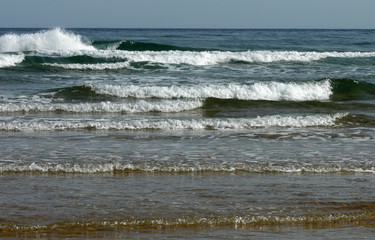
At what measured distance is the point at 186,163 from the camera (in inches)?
303

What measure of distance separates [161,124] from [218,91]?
18.6ft

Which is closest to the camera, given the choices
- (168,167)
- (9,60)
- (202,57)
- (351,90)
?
(168,167)

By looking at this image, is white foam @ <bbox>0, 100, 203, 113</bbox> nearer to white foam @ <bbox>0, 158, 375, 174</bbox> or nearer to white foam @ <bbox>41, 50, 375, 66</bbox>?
white foam @ <bbox>0, 158, 375, 174</bbox>

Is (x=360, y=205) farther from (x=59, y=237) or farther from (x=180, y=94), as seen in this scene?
(x=180, y=94)

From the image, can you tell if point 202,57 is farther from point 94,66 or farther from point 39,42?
point 39,42

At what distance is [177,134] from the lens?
32.6 feet

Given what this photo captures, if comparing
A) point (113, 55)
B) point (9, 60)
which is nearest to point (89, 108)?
point (9, 60)

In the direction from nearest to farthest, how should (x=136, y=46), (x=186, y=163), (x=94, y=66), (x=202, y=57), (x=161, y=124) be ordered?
(x=186, y=163), (x=161, y=124), (x=94, y=66), (x=202, y=57), (x=136, y=46)

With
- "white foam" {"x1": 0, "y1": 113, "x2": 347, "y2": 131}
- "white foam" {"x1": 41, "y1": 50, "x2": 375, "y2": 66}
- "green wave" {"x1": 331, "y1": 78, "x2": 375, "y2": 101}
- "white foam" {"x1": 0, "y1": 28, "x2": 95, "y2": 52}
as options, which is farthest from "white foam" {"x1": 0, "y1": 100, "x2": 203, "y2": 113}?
"white foam" {"x1": 0, "y1": 28, "x2": 95, "y2": 52}

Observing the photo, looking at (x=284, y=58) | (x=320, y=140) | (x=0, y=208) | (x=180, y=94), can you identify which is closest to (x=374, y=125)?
(x=320, y=140)

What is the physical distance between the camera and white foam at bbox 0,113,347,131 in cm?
1034

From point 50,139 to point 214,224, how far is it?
15.3ft

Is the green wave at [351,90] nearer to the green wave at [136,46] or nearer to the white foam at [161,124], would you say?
the white foam at [161,124]

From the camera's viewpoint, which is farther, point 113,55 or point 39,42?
point 39,42
